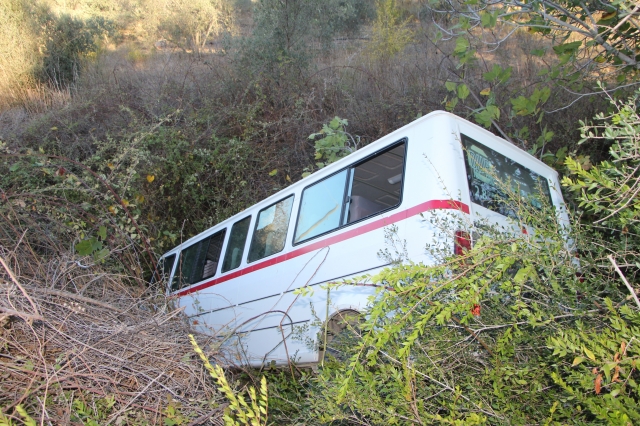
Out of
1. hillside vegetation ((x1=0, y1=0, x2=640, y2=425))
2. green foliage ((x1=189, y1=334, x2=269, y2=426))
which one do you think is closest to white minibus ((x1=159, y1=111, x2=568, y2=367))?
hillside vegetation ((x1=0, y1=0, x2=640, y2=425))

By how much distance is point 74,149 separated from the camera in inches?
452

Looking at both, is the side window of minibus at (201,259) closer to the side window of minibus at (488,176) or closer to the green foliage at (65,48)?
the side window of minibus at (488,176)

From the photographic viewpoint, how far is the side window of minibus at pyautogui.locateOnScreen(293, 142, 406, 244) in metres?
4.85

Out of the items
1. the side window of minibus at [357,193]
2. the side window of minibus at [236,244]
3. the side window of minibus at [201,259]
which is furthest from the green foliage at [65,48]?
the side window of minibus at [357,193]

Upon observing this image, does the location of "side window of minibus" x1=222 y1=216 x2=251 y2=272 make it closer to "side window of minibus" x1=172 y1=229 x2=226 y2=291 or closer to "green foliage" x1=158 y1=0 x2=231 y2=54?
"side window of minibus" x1=172 y1=229 x2=226 y2=291

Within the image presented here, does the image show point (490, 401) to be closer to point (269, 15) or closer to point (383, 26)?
point (269, 15)

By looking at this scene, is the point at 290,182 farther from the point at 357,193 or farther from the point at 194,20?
the point at 194,20

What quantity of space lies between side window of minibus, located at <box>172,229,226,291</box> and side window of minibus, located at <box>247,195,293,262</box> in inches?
46.8

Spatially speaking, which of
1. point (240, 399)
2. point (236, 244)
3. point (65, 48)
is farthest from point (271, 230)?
point (65, 48)

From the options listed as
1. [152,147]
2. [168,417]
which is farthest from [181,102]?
[168,417]

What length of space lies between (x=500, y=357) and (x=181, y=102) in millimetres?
10803

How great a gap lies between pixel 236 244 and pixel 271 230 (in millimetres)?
1015

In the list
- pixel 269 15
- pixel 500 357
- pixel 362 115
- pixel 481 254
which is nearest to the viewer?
pixel 481 254

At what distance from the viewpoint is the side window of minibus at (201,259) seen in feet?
24.8
